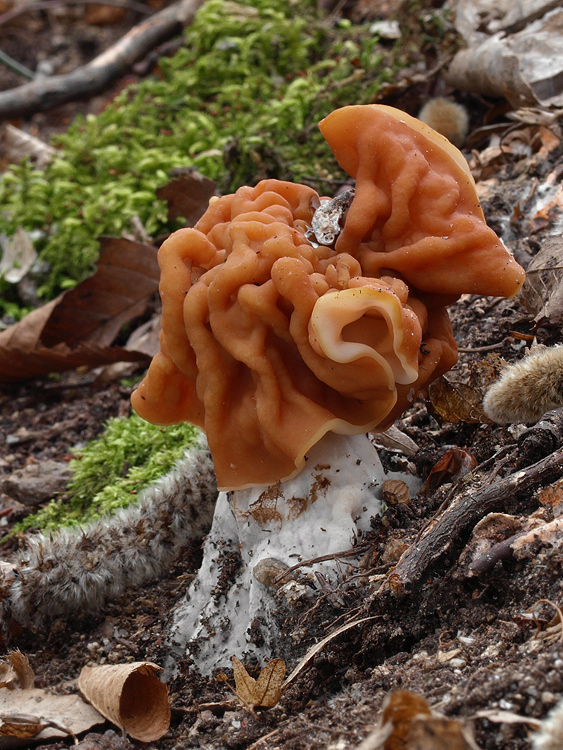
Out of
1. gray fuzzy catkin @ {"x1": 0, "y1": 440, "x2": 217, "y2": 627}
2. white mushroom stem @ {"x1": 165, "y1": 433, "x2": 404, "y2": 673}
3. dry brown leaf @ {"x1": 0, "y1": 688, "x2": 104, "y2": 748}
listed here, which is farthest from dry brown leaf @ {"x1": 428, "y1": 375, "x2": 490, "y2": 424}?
dry brown leaf @ {"x1": 0, "y1": 688, "x2": 104, "y2": 748}

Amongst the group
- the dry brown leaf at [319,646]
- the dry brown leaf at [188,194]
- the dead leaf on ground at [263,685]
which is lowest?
the dead leaf on ground at [263,685]

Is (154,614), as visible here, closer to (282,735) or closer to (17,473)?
(282,735)

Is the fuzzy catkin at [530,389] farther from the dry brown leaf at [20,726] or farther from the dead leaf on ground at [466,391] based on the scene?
the dry brown leaf at [20,726]

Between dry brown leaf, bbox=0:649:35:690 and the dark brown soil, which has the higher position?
the dark brown soil

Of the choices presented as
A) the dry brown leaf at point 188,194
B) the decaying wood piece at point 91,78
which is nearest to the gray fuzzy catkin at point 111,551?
the dry brown leaf at point 188,194

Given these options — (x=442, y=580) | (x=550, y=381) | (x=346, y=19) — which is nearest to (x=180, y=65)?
(x=346, y=19)

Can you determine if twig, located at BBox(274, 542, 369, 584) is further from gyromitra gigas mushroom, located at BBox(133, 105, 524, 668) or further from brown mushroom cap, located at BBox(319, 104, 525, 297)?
brown mushroom cap, located at BBox(319, 104, 525, 297)
